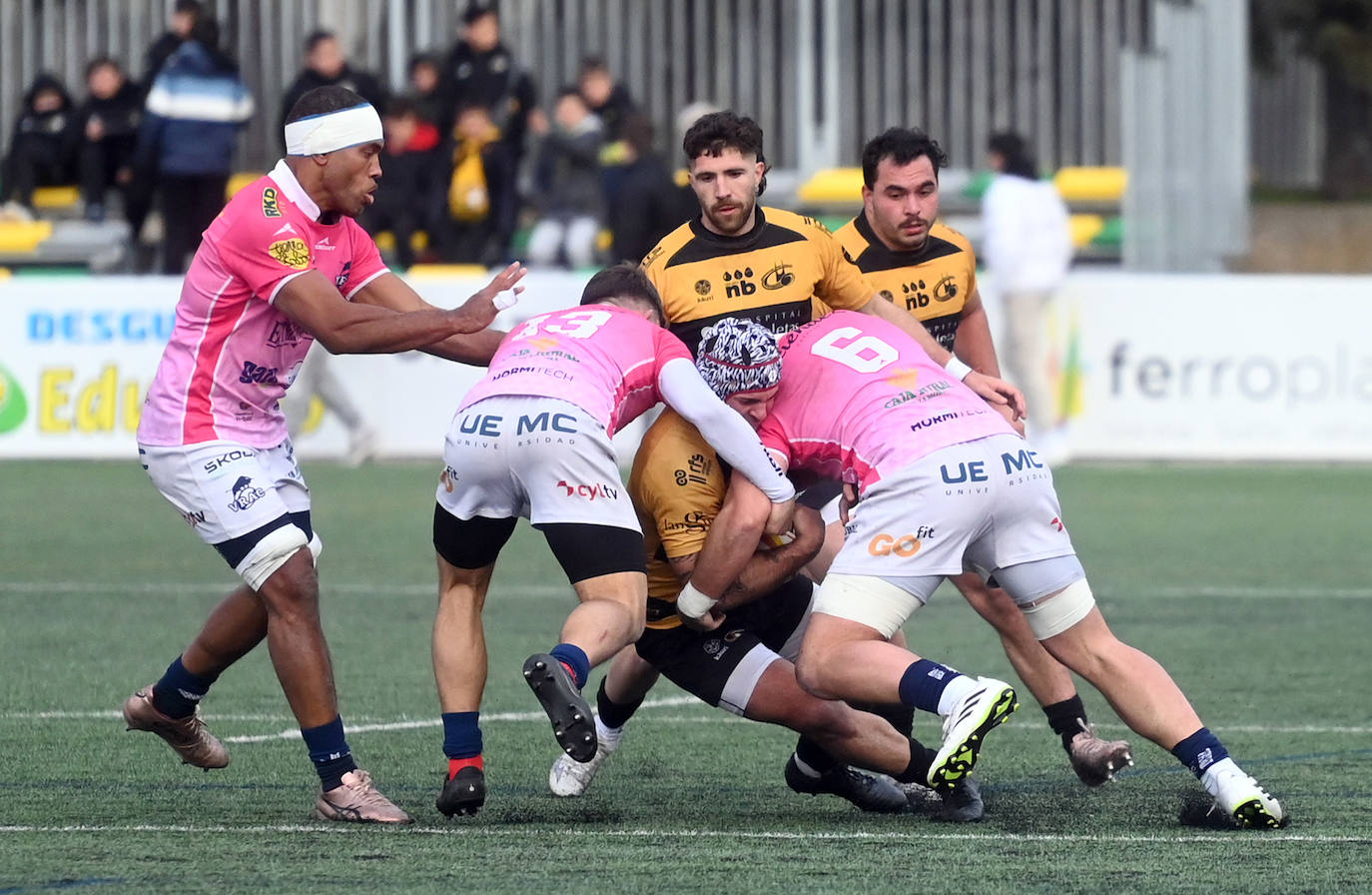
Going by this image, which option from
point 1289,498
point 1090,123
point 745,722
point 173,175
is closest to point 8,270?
point 173,175

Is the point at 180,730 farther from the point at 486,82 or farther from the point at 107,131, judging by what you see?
the point at 107,131

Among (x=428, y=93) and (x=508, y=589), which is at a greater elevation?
(x=428, y=93)

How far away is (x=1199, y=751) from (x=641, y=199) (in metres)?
11.3

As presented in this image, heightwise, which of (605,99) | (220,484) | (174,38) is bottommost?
(220,484)

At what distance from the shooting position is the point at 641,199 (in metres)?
16.8

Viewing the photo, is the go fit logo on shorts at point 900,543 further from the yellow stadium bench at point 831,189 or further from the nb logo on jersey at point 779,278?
the yellow stadium bench at point 831,189

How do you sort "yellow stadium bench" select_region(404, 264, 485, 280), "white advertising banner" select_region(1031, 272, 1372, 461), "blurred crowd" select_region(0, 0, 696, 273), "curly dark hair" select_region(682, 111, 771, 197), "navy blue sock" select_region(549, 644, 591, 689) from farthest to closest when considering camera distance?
"blurred crowd" select_region(0, 0, 696, 273) → "yellow stadium bench" select_region(404, 264, 485, 280) → "white advertising banner" select_region(1031, 272, 1372, 461) → "curly dark hair" select_region(682, 111, 771, 197) → "navy blue sock" select_region(549, 644, 591, 689)

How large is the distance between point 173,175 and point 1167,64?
7731 mm

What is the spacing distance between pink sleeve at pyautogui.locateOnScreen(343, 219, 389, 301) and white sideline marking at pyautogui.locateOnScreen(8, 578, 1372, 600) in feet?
15.1

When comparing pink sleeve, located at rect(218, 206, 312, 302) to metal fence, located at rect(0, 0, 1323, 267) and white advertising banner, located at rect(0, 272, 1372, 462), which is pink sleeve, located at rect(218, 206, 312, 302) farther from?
metal fence, located at rect(0, 0, 1323, 267)

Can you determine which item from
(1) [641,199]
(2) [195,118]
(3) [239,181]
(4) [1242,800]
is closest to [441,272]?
(1) [641,199]

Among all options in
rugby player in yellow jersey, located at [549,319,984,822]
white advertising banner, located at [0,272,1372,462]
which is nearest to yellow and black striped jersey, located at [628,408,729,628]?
rugby player in yellow jersey, located at [549,319,984,822]

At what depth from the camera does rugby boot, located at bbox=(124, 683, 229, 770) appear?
6465 millimetres

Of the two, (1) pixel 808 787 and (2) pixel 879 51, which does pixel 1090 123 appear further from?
(1) pixel 808 787
